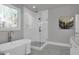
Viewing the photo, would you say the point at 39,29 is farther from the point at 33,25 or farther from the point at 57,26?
the point at 57,26

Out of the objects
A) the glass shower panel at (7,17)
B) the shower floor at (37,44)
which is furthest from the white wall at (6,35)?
the shower floor at (37,44)

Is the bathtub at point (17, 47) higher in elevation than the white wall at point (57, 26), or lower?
lower

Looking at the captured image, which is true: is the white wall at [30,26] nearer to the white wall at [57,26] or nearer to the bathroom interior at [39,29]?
the bathroom interior at [39,29]

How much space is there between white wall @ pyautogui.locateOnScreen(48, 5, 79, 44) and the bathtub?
0.44 metres

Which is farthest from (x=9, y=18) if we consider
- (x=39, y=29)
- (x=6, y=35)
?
(x=39, y=29)

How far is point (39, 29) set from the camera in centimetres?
211

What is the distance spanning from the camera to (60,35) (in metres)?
2.08

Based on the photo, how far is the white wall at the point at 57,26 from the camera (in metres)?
2.00

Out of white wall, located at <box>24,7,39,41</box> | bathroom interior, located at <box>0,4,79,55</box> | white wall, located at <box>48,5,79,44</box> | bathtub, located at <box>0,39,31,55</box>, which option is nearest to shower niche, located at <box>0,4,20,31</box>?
bathroom interior, located at <box>0,4,79,55</box>

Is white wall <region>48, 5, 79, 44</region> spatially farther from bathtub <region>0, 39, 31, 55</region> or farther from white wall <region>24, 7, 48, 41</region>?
bathtub <region>0, 39, 31, 55</region>
